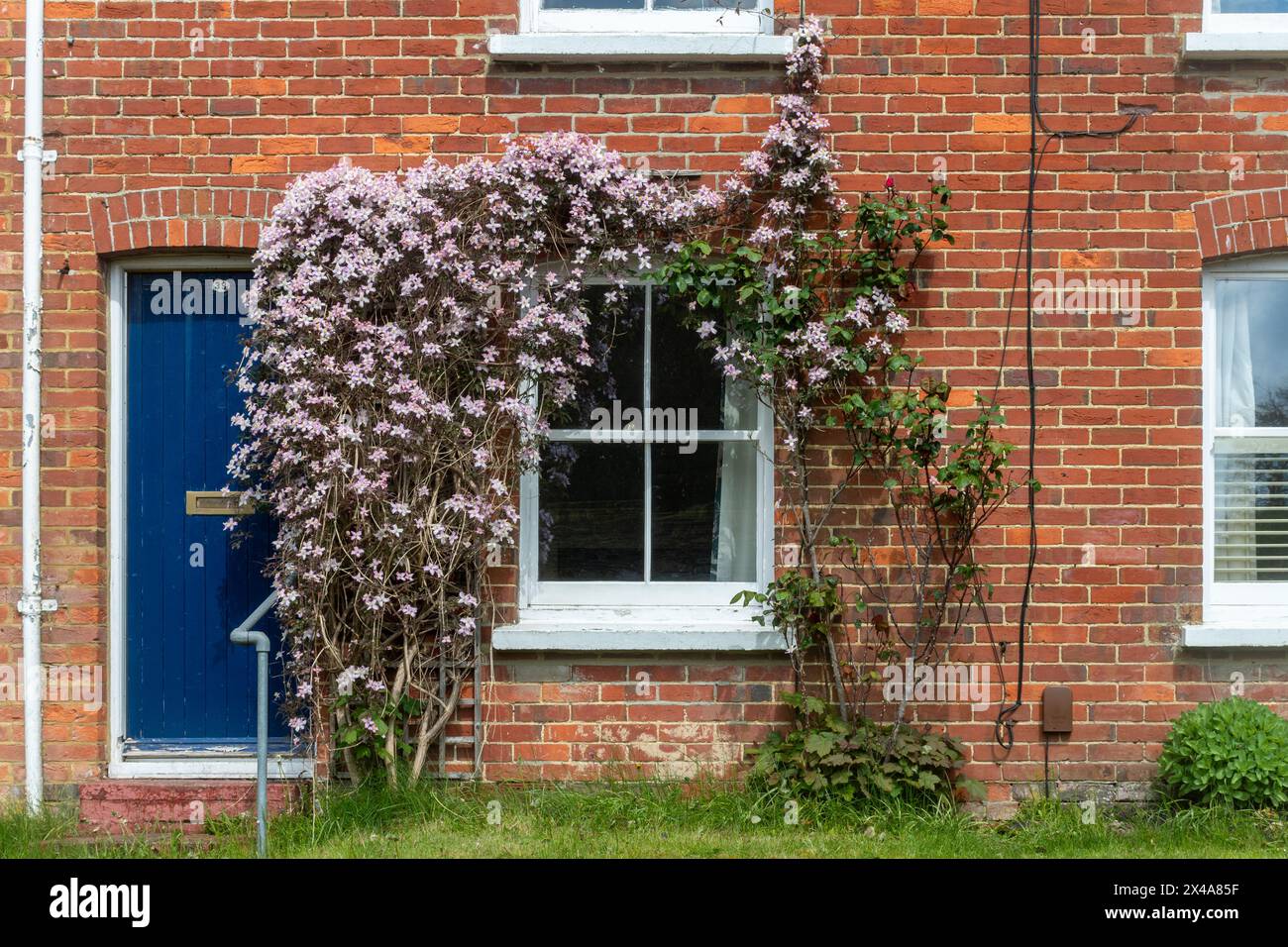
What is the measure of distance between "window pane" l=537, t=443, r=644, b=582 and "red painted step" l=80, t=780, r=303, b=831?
167 centimetres

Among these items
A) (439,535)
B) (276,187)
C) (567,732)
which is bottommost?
(567,732)

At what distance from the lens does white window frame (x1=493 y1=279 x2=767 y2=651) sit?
5.70m

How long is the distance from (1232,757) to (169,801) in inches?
191

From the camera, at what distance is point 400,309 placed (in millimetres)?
5598

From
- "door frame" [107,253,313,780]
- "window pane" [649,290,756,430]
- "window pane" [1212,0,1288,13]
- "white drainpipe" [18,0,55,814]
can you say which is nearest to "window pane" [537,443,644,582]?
"window pane" [649,290,756,430]

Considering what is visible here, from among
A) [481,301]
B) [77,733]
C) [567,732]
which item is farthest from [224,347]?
[567,732]

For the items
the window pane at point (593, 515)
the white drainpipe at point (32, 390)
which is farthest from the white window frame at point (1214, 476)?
the white drainpipe at point (32, 390)

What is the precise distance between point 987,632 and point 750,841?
1539 millimetres

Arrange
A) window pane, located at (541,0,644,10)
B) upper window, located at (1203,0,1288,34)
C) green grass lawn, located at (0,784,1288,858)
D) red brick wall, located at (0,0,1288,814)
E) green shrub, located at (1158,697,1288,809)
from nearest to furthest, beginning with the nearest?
1. green grass lawn, located at (0,784,1288,858)
2. green shrub, located at (1158,697,1288,809)
3. red brick wall, located at (0,0,1288,814)
4. upper window, located at (1203,0,1288,34)
5. window pane, located at (541,0,644,10)

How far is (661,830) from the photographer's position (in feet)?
17.6

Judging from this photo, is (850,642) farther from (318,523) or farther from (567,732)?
(318,523)

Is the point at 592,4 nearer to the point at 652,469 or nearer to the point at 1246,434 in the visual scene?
the point at 652,469

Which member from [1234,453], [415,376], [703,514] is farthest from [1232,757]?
[415,376]

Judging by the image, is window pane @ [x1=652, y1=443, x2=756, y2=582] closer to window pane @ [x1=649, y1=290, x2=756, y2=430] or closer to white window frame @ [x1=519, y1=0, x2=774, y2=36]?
window pane @ [x1=649, y1=290, x2=756, y2=430]
